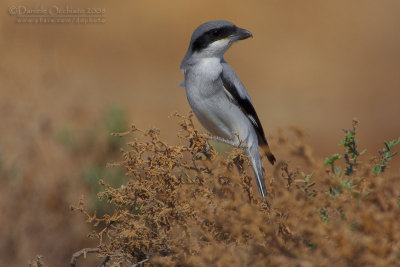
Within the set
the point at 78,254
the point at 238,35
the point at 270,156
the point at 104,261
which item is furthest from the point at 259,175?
the point at 78,254

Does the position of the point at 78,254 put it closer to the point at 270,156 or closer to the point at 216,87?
the point at 216,87

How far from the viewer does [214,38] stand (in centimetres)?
414

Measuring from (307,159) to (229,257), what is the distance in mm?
444

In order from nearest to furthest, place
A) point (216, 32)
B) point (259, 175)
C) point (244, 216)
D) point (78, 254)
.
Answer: point (244, 216) → point (78, 254) → point (259, 175) → point (216, 32)

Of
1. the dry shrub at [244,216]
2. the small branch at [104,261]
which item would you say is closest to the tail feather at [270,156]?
the dry shrub at [244,216]

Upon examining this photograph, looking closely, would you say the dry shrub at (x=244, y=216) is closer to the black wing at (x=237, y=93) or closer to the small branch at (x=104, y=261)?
the small branch at (x=104, y=261)

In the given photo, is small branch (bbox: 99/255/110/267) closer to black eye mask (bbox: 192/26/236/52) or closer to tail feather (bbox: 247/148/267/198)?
tail feather (bbox: 247/148/267/198)

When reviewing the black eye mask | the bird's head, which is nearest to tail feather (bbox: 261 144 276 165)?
the bird's head

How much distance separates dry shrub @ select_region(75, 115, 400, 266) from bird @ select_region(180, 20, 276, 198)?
124 centimetres

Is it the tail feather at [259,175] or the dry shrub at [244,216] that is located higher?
the dry shrub at [244,216]

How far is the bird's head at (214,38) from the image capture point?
13.5 feet

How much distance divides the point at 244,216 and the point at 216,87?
7.70 feet

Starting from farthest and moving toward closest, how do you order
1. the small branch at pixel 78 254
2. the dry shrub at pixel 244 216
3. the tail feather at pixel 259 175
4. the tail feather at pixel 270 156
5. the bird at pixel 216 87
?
the tail feather at pixel 270 156
the bird at pixel 216 87
the tail feather at pixel 259 175
the small branch at pixel 78 254
the dry shrub at pixel 244 216

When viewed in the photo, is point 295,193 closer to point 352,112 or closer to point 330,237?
point 330,237
